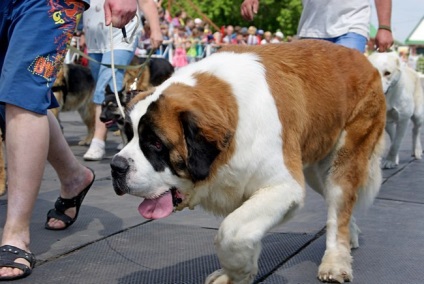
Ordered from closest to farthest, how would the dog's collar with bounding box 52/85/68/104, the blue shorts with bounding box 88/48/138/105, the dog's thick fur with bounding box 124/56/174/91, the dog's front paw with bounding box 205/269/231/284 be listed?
the dog's front paw with bounding box 205/269/231/284 → the blue shorts with bounding box 88/48/138/105 → the dog's collar with bounding box 52/85/68/104 → the dog's thick fur with bounding box 124/56/174/91

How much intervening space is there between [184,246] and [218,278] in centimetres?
85

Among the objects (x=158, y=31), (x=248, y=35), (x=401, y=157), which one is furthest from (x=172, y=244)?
(x=248, y=35)

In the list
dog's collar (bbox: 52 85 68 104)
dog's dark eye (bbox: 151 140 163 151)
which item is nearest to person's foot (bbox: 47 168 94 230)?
dog's dark eye (bbox: 151 140 163 151)

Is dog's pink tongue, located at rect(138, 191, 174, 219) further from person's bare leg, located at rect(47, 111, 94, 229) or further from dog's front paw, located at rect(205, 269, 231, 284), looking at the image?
person's bare leg, located at rect(47, 111, 94, 229)

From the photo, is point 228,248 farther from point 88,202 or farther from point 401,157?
point 401,157

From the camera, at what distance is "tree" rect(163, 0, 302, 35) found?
47719 mm

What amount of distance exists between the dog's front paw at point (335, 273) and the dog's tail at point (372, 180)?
1.63 feet

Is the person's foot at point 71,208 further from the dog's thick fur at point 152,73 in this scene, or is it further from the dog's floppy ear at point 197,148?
the dog's thick fur at point 152,73

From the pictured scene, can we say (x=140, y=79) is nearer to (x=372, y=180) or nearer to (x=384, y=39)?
(x=384, y=39)

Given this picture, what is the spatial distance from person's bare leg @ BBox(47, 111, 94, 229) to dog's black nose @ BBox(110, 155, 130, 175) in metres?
1.11

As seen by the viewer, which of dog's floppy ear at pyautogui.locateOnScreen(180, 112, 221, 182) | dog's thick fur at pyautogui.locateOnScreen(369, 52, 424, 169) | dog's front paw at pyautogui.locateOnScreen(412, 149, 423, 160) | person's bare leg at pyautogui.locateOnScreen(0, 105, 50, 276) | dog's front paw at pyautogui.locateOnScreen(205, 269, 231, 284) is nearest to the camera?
dog's floppy ear at pyautogui.locateOnScreen(180, 112, 221, 182)

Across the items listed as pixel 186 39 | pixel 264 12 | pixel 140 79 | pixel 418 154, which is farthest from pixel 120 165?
pixel 264 12

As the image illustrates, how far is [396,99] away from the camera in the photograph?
810 cm

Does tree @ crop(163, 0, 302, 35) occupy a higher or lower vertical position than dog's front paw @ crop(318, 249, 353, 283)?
lower
